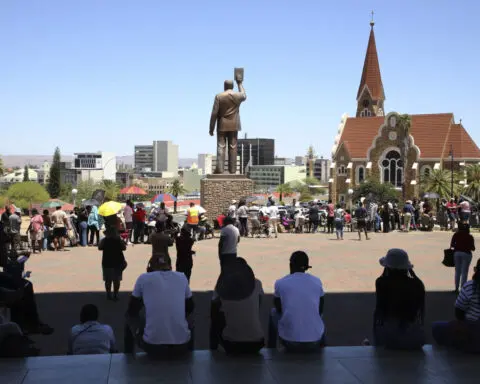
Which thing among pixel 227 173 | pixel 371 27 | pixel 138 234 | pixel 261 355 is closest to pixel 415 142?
pixel 371 27

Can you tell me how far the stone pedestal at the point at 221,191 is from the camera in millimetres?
20469

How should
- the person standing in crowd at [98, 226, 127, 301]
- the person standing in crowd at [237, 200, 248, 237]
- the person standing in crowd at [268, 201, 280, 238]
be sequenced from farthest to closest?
the person standing in crowd at [268, 201, 280, 238], the person standing in crowd at [237, 200, 248, 237], the person standing in crowd at [98, 226, 127, 301]

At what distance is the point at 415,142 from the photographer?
6562cm

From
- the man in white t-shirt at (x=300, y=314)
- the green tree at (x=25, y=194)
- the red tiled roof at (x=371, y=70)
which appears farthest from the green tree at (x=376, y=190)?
the man in white t-shirt at (x=300, y=314)

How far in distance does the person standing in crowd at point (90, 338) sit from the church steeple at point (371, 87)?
79279mm

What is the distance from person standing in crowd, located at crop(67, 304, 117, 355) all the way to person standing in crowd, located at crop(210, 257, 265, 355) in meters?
1.09

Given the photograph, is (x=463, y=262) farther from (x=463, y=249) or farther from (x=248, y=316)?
(x=248, y=316)

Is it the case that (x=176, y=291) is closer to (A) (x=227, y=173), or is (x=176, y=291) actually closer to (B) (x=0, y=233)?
(B) (x=0, y=233)

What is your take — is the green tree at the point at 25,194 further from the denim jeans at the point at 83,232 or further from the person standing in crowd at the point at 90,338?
the person standing in crowd at the point at 90,338

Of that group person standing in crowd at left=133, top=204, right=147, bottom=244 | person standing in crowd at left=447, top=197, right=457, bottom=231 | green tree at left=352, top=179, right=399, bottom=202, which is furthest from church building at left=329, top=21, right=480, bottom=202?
person standing in crowd at left=133, top=204, right=147, bottom=244

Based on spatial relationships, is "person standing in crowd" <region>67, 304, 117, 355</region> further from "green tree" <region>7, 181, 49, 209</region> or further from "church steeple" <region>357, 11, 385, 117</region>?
"church steeple" <region>357, 11, 385, 117</region>

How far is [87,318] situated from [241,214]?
13.3 metres

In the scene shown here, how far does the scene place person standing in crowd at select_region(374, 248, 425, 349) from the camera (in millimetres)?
5676

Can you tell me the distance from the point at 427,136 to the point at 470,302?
2474 inches
